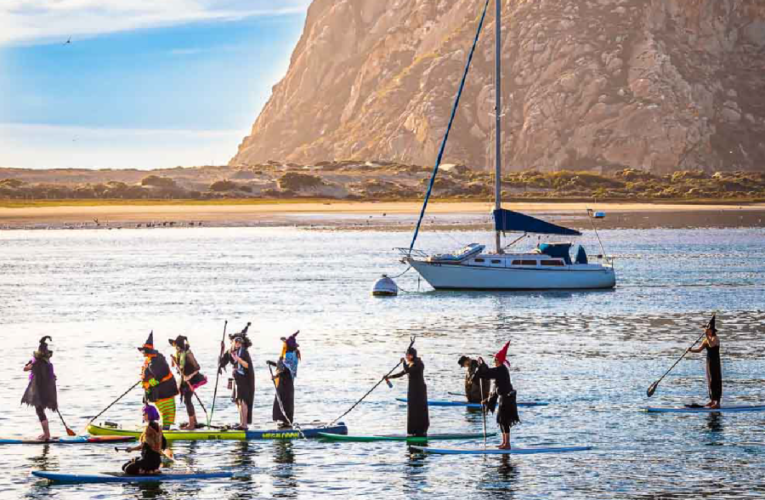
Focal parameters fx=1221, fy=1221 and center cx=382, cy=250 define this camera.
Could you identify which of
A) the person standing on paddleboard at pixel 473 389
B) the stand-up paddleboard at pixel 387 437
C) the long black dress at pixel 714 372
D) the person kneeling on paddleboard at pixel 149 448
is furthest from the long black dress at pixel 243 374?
the long black dress at pixel 714 372

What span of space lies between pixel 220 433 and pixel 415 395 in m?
4.95

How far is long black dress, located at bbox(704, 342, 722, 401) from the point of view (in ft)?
103

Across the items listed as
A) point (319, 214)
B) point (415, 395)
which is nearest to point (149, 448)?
point (415, 395)

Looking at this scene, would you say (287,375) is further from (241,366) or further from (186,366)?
(186,366)

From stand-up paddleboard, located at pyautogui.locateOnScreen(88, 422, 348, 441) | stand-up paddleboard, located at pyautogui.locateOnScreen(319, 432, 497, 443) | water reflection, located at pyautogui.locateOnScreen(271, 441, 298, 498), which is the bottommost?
water reflection, located at pyautogui.locateOnScreen(271, 441, 298, 498)

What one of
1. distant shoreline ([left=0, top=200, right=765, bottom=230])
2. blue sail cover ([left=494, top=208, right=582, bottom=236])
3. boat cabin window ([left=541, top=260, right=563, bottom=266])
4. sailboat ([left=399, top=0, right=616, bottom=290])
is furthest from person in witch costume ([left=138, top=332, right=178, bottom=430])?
distant shoreline ([left=0, top=200, right=765, bottom=230])

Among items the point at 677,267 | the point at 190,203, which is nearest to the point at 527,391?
the point at 677,267

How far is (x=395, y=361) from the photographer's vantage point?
42.5m

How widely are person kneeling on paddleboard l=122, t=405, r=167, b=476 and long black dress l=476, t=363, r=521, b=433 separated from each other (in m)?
6.96

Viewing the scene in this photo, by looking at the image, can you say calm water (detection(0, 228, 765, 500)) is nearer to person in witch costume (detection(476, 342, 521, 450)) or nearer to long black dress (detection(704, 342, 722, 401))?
long black dress (detection(704, 342, 722, 401))

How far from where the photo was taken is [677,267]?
87125mm

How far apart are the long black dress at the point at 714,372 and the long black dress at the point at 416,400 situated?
7.70m

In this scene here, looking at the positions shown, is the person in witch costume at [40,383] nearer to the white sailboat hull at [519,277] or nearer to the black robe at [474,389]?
the black robe at [474,389]

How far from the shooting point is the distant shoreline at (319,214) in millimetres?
154750
